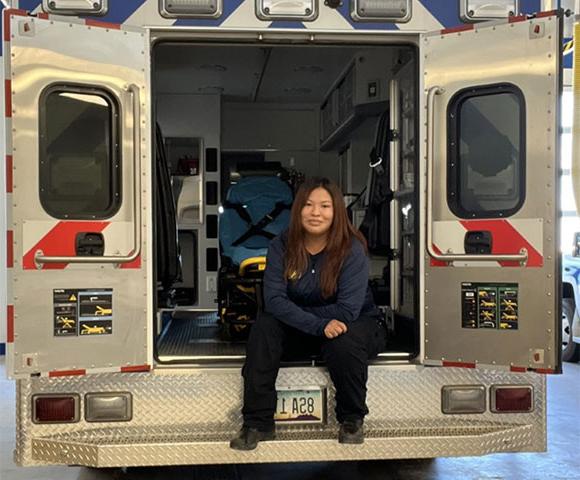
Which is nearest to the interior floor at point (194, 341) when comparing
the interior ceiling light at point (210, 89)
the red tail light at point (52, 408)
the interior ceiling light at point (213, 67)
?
the red tail light at point (52, 408)

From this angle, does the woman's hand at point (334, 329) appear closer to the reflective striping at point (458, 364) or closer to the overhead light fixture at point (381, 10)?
the reflective striping at point (458, 364)

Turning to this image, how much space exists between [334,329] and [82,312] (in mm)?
1035

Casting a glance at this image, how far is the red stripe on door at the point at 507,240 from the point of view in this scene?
9.72 feet

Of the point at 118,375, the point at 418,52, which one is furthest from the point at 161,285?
the point at 418,52

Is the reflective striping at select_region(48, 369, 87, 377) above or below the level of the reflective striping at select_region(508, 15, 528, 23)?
below

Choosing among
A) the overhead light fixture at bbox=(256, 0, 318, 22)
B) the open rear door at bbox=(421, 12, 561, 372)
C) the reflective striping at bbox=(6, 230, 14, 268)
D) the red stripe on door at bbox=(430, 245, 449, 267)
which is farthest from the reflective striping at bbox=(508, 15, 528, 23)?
the reflective striping at bbox=(6, 230, 14, 268)

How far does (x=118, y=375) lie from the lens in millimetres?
3033

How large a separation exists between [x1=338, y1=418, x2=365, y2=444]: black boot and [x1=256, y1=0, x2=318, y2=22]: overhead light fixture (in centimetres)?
168

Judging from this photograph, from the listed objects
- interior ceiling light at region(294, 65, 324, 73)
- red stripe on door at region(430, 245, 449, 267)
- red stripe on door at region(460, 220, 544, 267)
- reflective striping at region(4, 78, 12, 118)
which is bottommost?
red stripe on door at region(430, 245, 449, 267)

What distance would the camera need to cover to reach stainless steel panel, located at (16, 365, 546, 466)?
2926mm

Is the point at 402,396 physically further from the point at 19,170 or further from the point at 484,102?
the point at 19,170

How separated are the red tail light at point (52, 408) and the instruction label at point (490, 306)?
5.50 feet

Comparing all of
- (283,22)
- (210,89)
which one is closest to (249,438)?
(283,22)

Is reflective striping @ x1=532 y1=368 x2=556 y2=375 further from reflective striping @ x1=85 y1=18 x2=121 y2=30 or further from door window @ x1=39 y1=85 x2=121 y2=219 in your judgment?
reflective striping @ x1=85 y1=18 x2=121 y2=30
